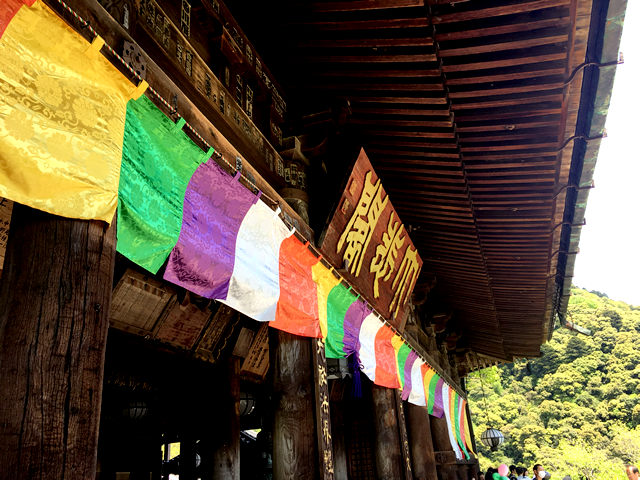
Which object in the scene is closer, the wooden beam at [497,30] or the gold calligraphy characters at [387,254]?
the wooden beam at [497,30]

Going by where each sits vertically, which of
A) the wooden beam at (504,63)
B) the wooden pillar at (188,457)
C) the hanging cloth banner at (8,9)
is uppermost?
the wooden beam at (504,63)

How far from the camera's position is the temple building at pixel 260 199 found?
76.6 inches

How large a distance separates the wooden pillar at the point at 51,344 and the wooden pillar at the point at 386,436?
603cm

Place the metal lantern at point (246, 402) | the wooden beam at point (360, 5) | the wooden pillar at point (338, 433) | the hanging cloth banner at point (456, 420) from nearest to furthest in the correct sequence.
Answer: the wooden beam at point (360, 5) → the metal lantern at point (246, 402) → the wooden pillar at point (338, 433) → the hanging cloth banner at point (456, 420)

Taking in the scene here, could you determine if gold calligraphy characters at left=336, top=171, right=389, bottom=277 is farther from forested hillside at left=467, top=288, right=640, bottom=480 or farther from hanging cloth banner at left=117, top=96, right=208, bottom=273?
forested hillside at left=467, top=288, right=640, bottom=480

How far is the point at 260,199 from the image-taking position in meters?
4.02

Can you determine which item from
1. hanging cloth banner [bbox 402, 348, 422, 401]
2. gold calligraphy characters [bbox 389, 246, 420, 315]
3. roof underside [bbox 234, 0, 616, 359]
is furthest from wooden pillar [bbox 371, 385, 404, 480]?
roof underside [bbox 234, 0, 616, 359]

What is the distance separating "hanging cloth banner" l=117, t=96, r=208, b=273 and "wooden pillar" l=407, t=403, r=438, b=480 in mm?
8351

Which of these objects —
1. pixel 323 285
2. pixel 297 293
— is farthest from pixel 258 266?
pixel 323 285

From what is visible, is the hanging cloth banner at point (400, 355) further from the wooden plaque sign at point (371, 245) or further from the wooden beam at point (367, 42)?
the wooden beam at point (367, 42)

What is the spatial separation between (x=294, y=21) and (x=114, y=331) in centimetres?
382

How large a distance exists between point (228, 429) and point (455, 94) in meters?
5.52

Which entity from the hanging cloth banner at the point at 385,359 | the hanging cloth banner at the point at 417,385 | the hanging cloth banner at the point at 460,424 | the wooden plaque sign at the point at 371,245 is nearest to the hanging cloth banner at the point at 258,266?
the wooden plaque sign at the point at 371,245

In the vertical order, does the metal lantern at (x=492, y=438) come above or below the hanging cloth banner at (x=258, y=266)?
below
